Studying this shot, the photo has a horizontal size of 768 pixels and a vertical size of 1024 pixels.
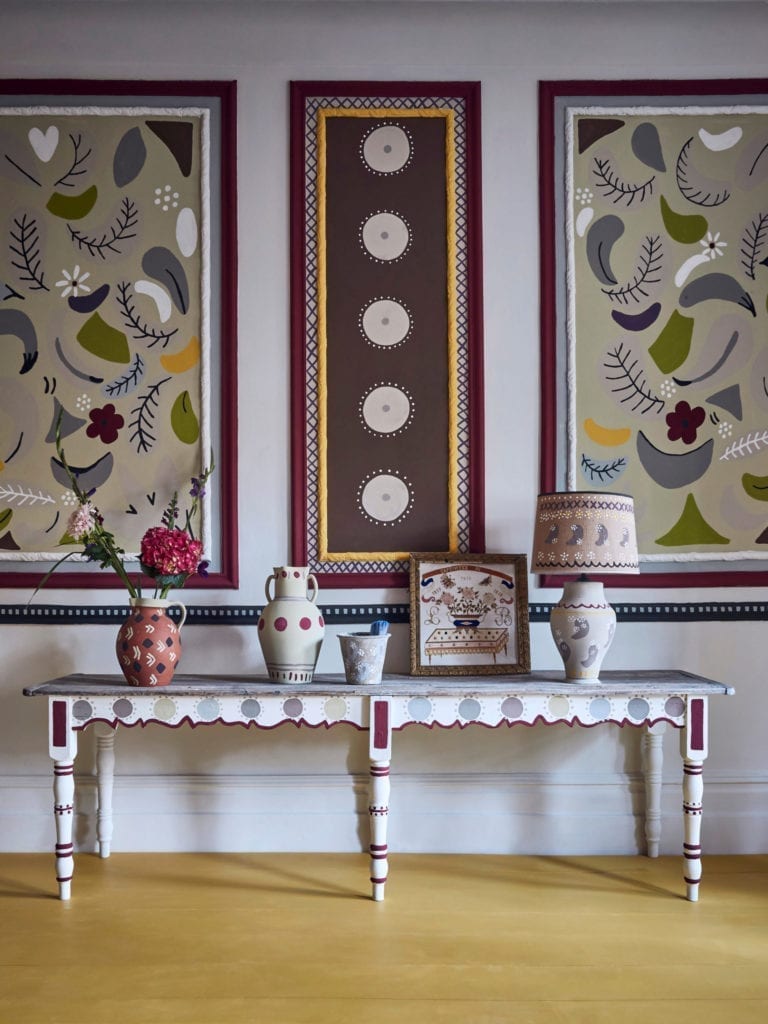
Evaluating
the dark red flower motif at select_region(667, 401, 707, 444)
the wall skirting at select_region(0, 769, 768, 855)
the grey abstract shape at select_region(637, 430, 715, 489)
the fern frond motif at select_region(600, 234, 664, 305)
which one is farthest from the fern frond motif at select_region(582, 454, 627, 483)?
the wall skirting at select_region(0, 769, 768, 855)

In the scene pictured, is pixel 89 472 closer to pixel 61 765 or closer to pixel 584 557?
pixel 61 765

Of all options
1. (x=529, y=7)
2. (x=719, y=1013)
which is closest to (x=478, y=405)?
(x=529, y=7)

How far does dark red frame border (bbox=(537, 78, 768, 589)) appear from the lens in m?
3.25

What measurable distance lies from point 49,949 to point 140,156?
2653mm

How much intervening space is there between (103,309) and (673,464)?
7.14ft

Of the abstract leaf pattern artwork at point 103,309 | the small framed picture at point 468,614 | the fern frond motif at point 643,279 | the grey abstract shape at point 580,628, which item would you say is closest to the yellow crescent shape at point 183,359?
the abstract leaf pattern artwork at point 103,309

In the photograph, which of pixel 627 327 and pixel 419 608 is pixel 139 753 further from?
pixel 627 327

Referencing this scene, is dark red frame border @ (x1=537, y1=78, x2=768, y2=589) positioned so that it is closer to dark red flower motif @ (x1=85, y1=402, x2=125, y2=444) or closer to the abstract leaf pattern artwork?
the abstract leaf pattern artwork

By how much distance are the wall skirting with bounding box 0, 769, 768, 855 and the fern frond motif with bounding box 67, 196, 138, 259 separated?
1.93 m

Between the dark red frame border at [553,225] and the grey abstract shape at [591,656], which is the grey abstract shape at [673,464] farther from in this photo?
the grey abstract shape at [591,656]

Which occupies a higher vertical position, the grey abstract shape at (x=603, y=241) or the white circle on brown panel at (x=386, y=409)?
the grey abstract shape at (x=603, y=241)

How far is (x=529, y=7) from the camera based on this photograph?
130 inches

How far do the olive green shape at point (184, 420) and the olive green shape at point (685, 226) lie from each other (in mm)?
1893

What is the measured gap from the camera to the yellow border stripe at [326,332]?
128 inches
